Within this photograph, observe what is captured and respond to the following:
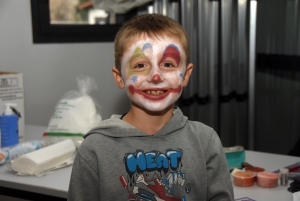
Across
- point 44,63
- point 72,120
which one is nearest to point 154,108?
point 72,120

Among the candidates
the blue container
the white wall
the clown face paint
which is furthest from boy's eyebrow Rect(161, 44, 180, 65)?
the white wall

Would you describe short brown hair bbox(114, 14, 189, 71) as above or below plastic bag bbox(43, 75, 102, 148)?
above

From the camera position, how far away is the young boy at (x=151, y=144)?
1047 mm

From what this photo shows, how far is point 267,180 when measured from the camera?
4.33 ft

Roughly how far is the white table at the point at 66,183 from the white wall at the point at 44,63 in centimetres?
78

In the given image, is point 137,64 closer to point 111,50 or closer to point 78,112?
point 78,112

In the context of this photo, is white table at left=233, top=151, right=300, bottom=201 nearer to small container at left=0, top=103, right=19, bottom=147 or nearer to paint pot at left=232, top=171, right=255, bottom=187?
paint pot at left=232, top=171, right=255, bottom=187

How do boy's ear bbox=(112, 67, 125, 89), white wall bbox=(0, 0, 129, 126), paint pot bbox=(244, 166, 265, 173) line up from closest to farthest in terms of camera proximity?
1. boy's ear bbox=(112, 67, 125, 89)
2. paint pot bbox=(244, 166, 265, 173)
3. white wall bbox=(0, 0, 129, 126)

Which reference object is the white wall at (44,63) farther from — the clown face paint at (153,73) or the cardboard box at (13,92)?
Result: the clown face paint at (153,73)

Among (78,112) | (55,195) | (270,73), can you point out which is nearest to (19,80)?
(78,112)

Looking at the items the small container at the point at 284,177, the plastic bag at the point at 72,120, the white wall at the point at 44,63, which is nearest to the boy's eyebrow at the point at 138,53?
the small container at the point at 284,177

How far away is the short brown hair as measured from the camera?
110cm

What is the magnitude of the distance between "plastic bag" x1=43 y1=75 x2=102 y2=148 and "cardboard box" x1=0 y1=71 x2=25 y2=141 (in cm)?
18

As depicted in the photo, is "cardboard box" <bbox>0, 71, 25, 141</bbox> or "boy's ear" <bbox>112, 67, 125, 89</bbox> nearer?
"boy's ear" <bbox>112, 67, 125, 89</bbox>
